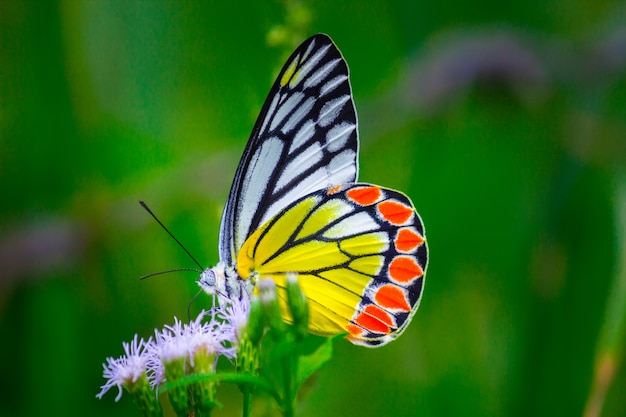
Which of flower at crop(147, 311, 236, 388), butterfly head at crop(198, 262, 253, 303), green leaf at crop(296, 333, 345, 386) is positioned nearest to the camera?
green leaf at crop(296, 333, 345, 386)

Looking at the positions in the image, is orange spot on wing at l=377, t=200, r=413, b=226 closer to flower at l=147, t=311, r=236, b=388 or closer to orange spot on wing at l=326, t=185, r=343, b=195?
orange spot on wing at l=326, t=185, r=343, b=195

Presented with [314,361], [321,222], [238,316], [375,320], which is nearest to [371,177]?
[321,222]

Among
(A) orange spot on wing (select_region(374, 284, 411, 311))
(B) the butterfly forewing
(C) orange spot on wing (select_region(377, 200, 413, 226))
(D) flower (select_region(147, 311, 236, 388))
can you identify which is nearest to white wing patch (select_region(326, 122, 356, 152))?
(B) the butterfly forewing

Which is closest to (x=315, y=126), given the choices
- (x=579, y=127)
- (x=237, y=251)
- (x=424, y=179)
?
(x=237, y=251)

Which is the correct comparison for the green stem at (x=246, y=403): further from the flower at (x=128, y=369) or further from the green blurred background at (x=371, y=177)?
the green blurred background at (x=371, y=177)

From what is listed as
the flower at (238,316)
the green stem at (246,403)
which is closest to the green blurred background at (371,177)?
the flower at (238,316)

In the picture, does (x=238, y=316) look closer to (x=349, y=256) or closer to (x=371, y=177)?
(x=349, y=256)
